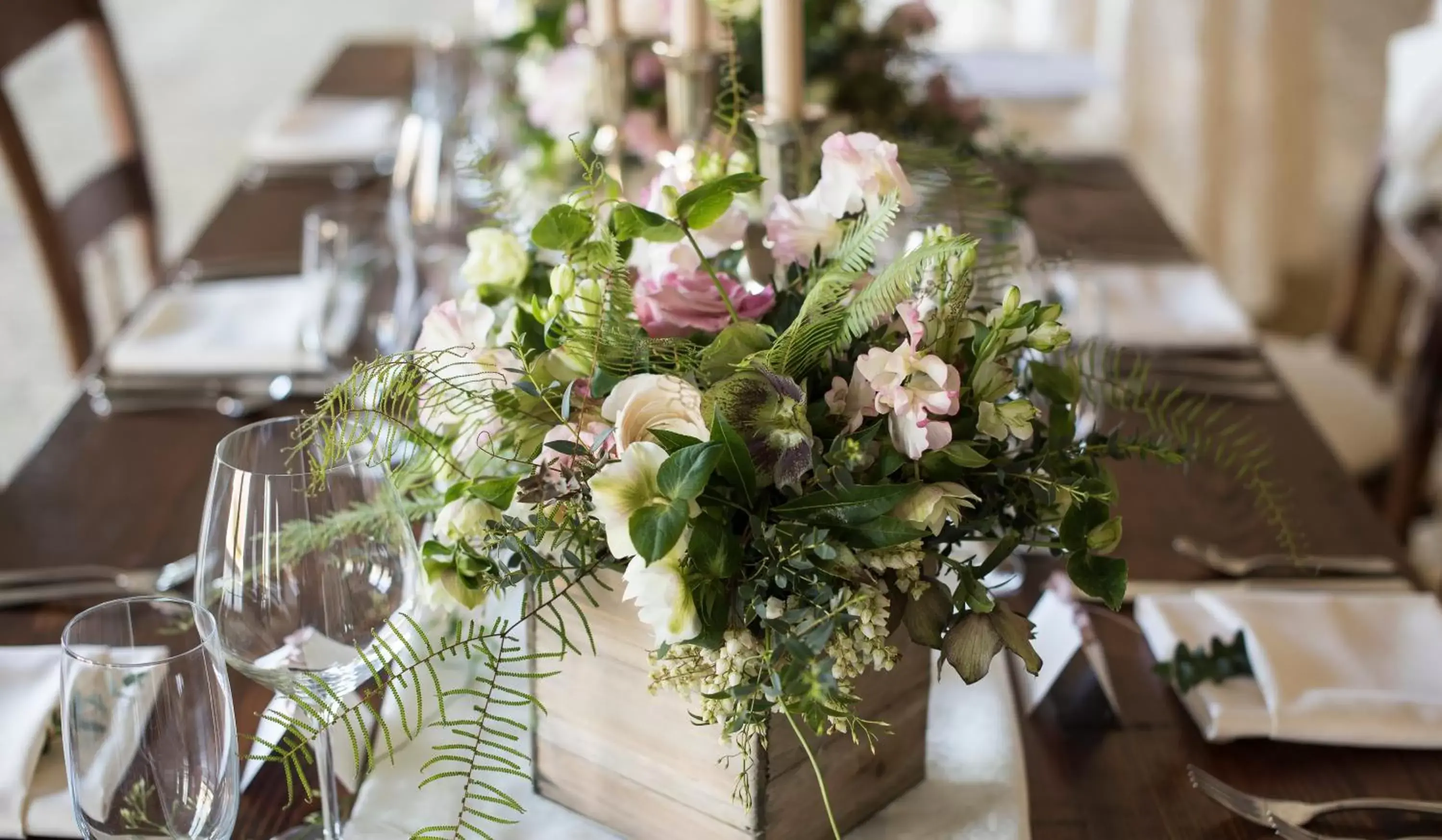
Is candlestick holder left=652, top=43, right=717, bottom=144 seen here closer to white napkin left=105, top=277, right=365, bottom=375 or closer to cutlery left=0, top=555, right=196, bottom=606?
white napkin left=105, top=277, right=365, bottom=375

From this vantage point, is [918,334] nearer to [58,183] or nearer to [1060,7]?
[1060,7]

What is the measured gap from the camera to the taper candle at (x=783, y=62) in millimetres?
969

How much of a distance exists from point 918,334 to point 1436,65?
83.6 inches

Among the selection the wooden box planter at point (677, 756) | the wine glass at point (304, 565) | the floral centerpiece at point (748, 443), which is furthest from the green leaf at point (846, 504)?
the wine glass at point (304, 565)

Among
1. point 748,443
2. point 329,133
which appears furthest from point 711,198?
point 329,133

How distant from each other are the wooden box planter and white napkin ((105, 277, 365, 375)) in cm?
66

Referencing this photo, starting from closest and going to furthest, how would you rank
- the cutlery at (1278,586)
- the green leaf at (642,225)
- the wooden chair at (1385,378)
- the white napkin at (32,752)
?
the green leaf at (642,225) < the white napkin at (32,752) < the cutlery at (1278,586) < the wooden chair at (1385,378)

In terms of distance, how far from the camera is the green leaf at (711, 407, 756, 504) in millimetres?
643

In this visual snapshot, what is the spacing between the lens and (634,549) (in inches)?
24.5

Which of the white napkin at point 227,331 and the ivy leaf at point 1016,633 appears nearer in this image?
the ivy leaf at point 1016,633

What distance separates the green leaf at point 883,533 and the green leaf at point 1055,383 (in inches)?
6.8

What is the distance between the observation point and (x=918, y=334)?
662 mm

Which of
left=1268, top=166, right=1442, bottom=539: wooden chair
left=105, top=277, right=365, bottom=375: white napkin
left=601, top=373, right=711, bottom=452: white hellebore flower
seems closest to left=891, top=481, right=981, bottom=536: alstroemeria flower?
left=601, top=373, right=711, bottom=452: white hellebore flower

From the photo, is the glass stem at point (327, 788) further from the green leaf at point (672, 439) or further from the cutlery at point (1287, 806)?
the cutlery at point (1287, 806)
